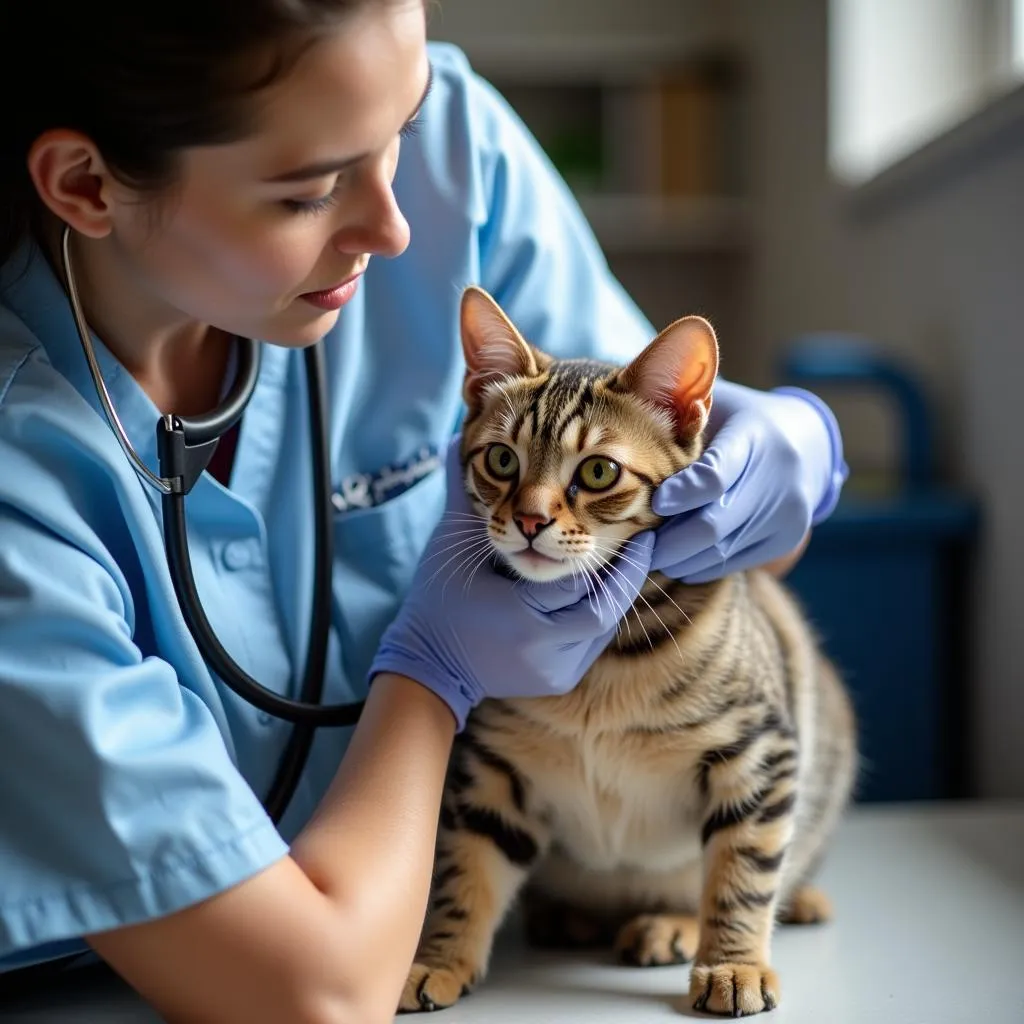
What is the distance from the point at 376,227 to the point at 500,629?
1.04ft

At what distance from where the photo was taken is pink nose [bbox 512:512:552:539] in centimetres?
93

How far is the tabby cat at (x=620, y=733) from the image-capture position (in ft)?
3.15

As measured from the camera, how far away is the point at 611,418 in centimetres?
99

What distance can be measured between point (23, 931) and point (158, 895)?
0.28 ft

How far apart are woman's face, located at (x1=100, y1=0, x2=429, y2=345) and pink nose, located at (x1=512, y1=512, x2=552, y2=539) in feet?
0.71

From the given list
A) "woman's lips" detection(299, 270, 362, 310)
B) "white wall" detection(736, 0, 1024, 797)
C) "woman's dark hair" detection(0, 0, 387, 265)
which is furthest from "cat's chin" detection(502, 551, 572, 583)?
"white wall" detection(736, 0, 1024, 797)

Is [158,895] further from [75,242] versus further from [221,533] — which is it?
[75,242]

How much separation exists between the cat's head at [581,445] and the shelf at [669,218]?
8.59 ft

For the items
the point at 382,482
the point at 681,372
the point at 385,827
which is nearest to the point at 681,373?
the point at 681,372

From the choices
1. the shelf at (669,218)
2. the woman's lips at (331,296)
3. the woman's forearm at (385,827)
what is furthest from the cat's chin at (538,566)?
the shelf at (669,218)

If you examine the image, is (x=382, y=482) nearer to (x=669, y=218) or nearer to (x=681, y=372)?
(x=681, y=372)

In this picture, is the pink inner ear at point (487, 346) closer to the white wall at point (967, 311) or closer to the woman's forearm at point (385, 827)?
the woman's forearm at point (385, 827)

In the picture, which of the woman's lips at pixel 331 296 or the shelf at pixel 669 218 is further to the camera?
the shelf at pixel 669 218

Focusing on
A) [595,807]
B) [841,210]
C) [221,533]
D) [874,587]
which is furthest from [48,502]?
[841,210]
